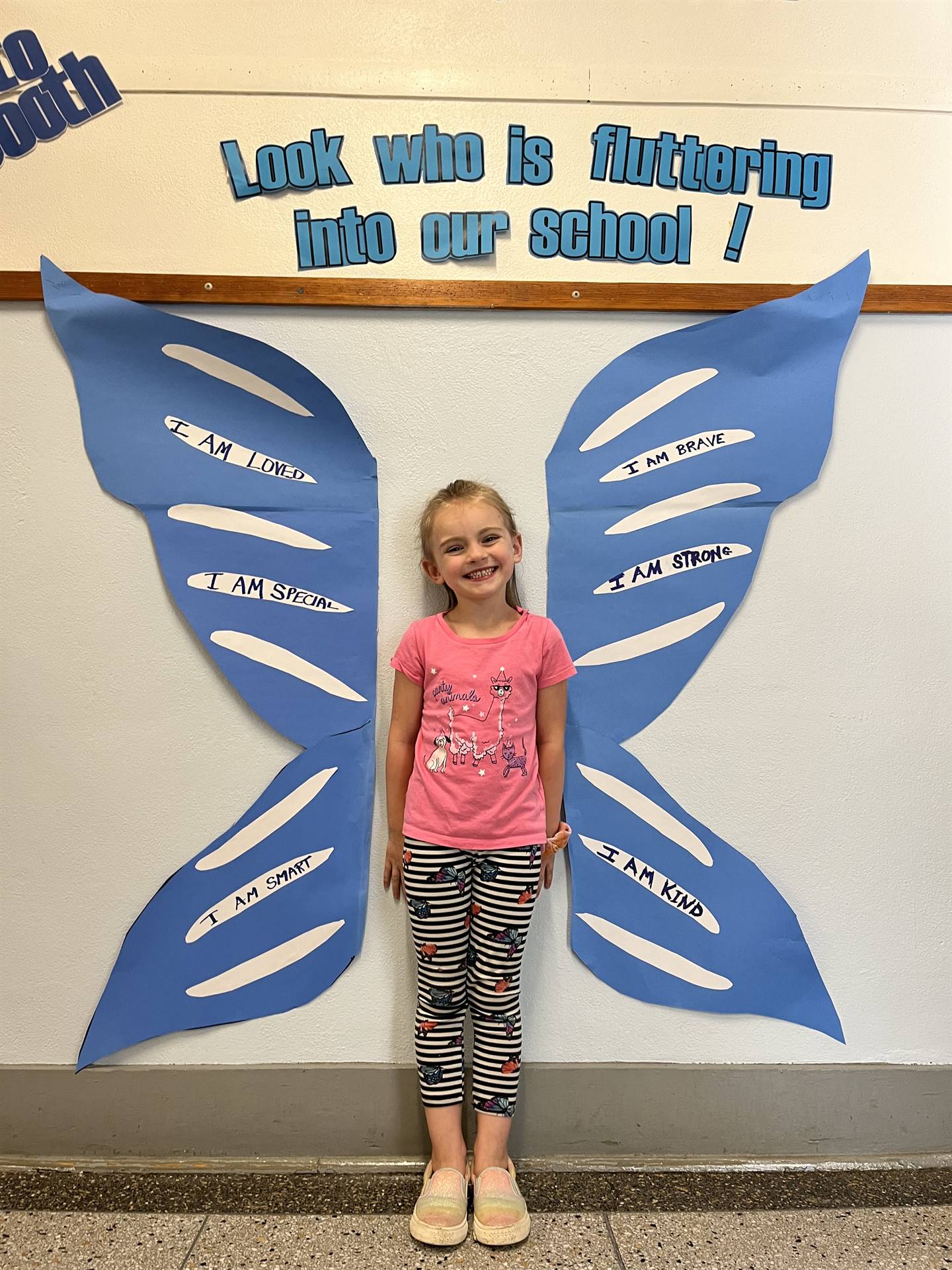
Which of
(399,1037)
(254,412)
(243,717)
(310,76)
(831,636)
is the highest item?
(310,76)

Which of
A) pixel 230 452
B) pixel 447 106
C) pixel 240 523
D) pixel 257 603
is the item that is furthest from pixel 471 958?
pixel 447 106

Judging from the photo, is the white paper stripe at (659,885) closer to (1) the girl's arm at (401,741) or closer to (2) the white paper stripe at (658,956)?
(2) the white paper stripe at (658,956)

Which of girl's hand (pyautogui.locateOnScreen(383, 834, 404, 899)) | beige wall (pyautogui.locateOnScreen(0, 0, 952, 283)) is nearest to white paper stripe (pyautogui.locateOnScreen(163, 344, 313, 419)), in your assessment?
beige wall (pyautogui.locateOnScreen(0, 0, 952, 283))

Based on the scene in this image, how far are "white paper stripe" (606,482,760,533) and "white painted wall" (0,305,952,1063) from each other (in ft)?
0.32

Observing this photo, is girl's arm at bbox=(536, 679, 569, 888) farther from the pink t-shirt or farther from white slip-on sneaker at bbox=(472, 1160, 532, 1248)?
white slip-on sneaker at bbox=(472, 1160, 532, 1248)

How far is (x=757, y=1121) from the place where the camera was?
1442mm

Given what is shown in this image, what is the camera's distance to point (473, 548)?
50.4 inches

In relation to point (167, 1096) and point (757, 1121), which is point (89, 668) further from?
point (757, 1121)

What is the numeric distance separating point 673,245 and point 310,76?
2.19ft

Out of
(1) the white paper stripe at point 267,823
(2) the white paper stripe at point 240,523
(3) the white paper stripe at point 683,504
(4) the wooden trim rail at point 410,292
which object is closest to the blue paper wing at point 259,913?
(1) the white paper stripe at point 267,823

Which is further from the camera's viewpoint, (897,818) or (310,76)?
(897,818)

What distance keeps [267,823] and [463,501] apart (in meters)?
0.65

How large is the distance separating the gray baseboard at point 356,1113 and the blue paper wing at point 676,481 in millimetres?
631

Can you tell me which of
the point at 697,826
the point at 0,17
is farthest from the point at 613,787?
the point at 0,17
